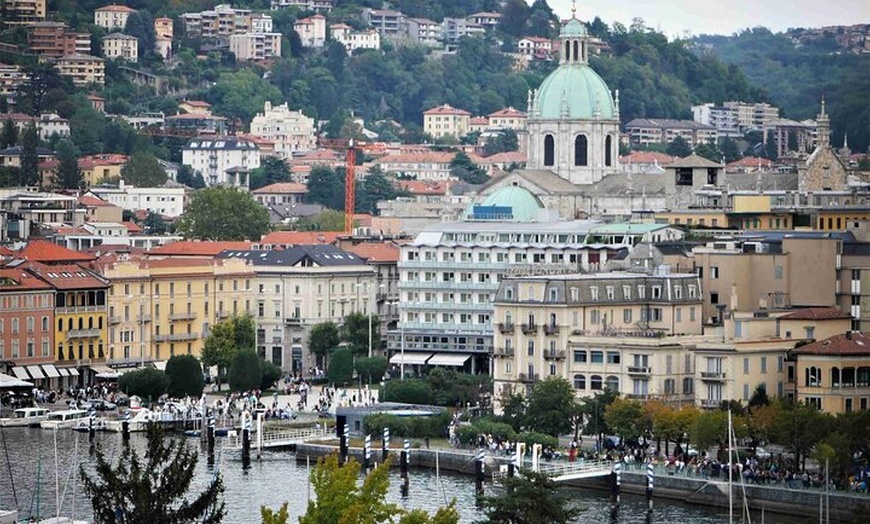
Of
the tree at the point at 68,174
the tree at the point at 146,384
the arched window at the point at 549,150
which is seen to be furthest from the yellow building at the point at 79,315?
the tree at the point at 68,174

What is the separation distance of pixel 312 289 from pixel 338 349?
23.5ft

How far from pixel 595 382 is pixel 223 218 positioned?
61287 mm

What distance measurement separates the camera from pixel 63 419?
88.7 metres

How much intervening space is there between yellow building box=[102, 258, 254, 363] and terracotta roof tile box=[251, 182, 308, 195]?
229ft

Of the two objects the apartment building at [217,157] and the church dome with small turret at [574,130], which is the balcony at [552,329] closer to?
the church dome with small turret at [574,130]

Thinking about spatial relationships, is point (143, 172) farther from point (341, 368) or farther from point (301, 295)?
point (341, 368)

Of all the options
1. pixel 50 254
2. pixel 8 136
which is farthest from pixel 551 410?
pixel 8 136

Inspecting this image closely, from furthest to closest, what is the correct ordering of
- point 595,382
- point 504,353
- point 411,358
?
point 411,358 → point 504,353 → point 595,382

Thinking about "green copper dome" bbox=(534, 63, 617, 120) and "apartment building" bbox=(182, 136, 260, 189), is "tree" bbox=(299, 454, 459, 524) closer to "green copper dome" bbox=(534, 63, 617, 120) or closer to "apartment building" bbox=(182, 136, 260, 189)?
"green copper dome" bbox=(534, 63, 617, 120)

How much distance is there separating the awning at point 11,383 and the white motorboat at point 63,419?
3935 millimetres

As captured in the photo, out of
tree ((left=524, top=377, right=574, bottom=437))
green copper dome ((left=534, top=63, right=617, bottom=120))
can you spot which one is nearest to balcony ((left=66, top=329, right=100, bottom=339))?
tree ((left=524, top=377, right=574, bottom=437))

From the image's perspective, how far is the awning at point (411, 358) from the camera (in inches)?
3905

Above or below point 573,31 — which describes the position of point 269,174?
below

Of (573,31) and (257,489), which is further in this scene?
(573,31)
